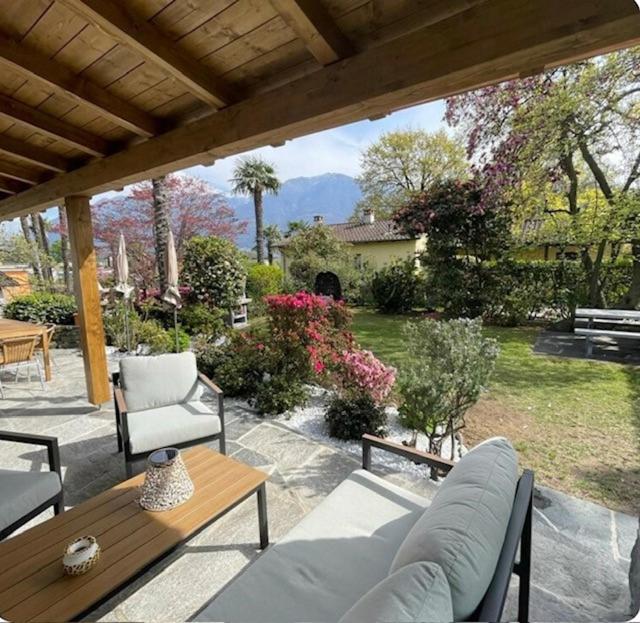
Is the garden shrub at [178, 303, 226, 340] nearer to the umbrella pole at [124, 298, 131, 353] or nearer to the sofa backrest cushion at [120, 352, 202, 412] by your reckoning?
the umbrella pole at [124, 298, 131, 353]

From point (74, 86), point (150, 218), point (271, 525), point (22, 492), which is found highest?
point (150, 218)

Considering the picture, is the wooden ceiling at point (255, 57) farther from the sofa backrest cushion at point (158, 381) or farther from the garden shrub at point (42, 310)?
the garden shrub at point (42, 310)

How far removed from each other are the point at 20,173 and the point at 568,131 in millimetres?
9873

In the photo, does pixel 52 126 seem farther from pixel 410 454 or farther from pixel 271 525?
pixel 410 454

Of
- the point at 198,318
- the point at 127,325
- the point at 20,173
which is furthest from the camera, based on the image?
the point at 198,318

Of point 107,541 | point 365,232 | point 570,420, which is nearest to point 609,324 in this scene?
point 570,420

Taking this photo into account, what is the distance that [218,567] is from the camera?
2.13 meters

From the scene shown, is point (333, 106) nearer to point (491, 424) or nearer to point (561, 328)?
point (491, 424)

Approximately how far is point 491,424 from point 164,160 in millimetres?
4321

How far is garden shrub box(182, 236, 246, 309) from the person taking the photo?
8.67 meters

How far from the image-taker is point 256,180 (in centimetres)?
2056

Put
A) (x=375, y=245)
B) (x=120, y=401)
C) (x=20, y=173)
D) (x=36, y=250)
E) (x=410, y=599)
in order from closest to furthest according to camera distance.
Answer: (x=410, y=599)
(x=120, y=401)
(x=20, y=173)
(x=36, y=250)
(x=375, y=245)

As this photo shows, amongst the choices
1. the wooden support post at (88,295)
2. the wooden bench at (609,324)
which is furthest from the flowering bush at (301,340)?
the wooden bench at (609,324)

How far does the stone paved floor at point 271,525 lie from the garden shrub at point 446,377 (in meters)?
0.68
